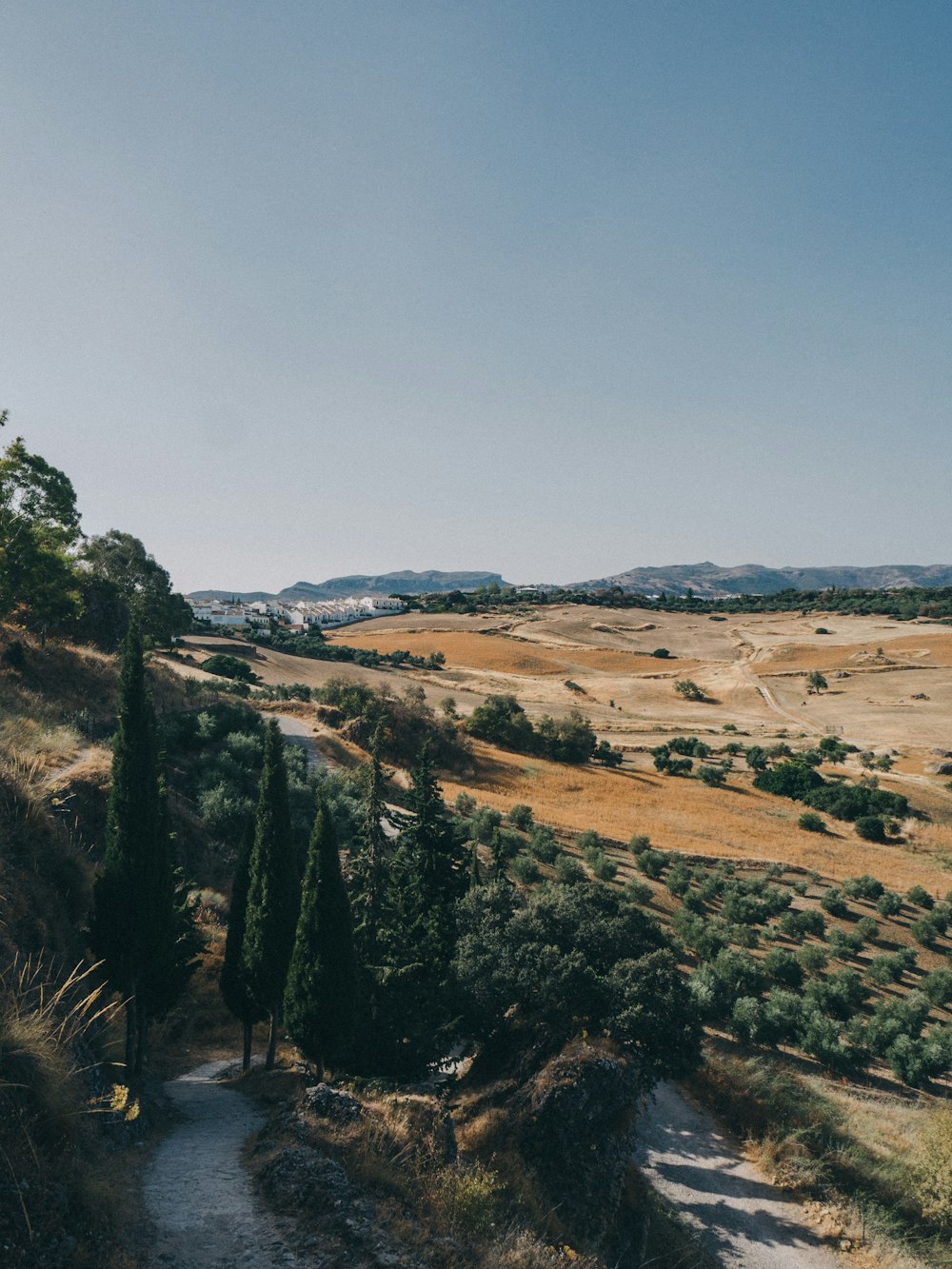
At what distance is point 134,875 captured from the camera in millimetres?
13742

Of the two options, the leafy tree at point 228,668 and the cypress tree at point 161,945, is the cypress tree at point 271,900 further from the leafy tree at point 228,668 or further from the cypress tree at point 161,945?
the leafy tree at point 228,668

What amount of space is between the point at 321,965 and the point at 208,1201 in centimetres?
490

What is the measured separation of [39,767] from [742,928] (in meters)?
28.5

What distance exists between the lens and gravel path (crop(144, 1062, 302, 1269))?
27.5ft

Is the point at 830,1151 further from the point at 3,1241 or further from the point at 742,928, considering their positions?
the point at 3,1241

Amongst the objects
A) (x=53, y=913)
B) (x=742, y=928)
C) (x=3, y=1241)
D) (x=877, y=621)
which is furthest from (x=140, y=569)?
(x=877, y=621)

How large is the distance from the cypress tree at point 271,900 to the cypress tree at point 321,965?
0.92 meters

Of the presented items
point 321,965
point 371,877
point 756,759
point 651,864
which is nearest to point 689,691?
point 756,759

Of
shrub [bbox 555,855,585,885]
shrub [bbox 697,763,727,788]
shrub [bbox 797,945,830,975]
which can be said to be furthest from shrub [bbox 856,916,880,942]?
shrub [bbox 697,763,727,788]

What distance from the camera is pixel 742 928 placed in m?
29.9

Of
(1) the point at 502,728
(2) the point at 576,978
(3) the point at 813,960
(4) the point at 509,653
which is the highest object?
(4) the point at 509,653

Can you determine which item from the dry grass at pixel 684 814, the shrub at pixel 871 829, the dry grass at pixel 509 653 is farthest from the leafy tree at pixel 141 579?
the dry grass at pixel 509 653

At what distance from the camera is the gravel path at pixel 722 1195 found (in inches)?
593

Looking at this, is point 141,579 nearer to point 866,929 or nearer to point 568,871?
point 568,871
